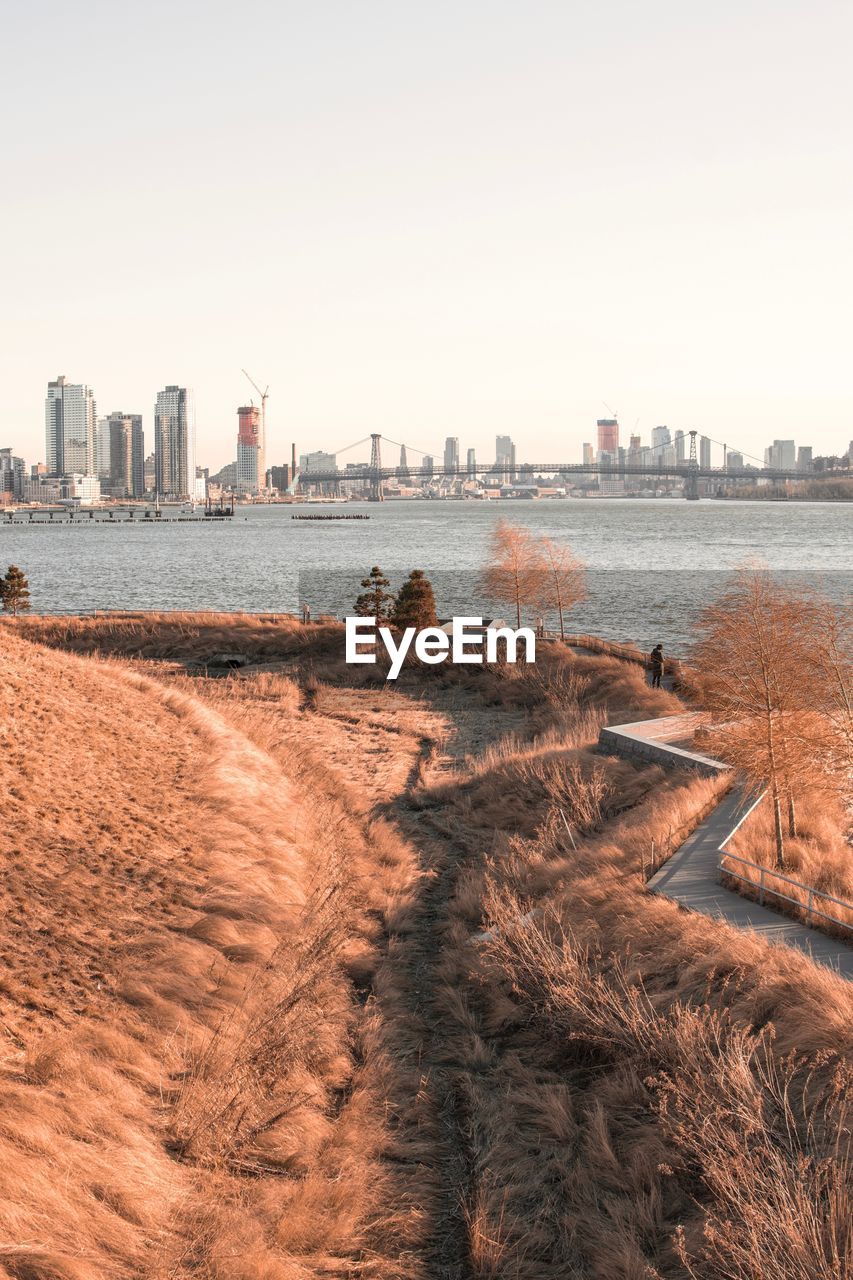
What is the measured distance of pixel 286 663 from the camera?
42.3 m

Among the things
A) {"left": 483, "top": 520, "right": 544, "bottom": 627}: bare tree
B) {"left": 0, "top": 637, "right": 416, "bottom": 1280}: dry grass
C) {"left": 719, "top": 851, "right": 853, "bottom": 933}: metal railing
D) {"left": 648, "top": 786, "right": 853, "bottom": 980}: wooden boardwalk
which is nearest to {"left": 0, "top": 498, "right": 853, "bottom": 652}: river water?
{"left": 483, "top": 520, "right": 544, "bottom": 627}: bare tree

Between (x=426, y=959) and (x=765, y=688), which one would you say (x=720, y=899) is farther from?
(x=765, y=688)

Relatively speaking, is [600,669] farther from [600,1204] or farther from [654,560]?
[654,560]

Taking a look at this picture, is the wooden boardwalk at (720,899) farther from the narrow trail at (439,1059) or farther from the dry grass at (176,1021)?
the dry grass at (176,1021)

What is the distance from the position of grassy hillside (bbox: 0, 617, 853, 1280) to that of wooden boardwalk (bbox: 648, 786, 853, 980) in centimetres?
51

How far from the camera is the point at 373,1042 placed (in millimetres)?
12531

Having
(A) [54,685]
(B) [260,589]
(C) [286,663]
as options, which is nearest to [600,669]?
(C) [286,663]

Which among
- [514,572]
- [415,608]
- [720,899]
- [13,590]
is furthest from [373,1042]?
[13,590]

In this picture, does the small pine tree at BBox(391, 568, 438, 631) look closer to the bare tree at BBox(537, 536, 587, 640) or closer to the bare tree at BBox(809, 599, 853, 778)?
the bare tree at BBox(537, 536, 587, 640)

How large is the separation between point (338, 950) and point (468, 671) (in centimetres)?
2580

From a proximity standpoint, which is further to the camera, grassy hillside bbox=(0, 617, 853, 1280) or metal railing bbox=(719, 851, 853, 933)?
metal railing bbox=(719, 851, 853, 933)

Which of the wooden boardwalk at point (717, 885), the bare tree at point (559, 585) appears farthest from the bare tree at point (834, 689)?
the bare tree at point (559, 585)

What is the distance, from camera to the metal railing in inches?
555

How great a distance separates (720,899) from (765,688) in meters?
4.54
